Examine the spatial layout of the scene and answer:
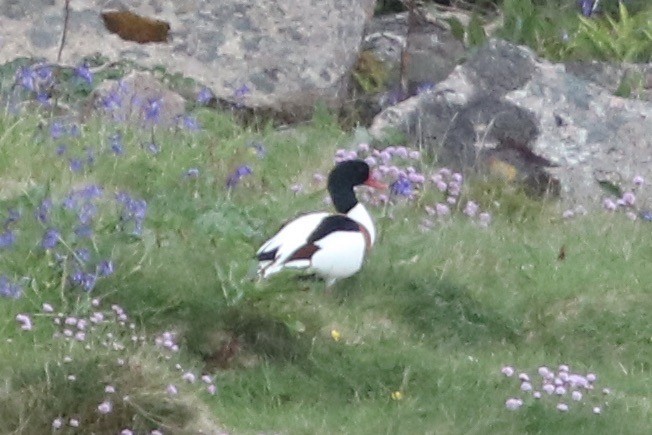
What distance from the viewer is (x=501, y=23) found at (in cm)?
1305

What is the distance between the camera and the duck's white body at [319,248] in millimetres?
7375

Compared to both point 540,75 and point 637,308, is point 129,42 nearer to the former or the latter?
point 540,75

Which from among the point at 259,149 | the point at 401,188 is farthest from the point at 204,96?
the point at 401,188

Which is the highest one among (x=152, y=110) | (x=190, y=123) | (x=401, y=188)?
(x=401, y=188)

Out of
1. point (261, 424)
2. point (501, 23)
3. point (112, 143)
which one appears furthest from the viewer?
point (501, 23)

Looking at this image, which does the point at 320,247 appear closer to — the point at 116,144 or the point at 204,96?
the point at 116,144

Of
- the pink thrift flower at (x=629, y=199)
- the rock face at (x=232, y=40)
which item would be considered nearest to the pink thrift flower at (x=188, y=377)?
the pink thrift flower at (x=629, y=199)

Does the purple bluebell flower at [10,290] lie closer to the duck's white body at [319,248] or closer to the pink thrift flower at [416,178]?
the duck's white body at [319,248]

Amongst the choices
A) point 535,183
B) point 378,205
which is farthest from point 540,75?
point 378,205

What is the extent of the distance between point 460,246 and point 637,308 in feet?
3.16

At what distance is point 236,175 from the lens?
895cm

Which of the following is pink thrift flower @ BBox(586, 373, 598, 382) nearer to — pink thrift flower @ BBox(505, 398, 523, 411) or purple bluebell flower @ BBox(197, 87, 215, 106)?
pink thrift flower @ BBox(505, 398, 523, 411)

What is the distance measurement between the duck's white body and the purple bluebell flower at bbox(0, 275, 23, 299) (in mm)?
1122

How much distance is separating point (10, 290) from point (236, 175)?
244 centimetres
